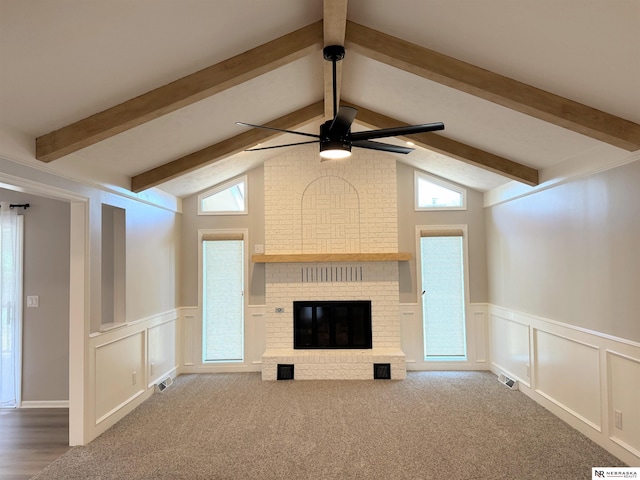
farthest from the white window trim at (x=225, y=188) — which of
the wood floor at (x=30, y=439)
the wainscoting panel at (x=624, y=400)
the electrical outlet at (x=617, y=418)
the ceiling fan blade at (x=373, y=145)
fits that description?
the electrical outlet at (x=617, y=418)

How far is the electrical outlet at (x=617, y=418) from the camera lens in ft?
10.8

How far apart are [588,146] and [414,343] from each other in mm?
3643

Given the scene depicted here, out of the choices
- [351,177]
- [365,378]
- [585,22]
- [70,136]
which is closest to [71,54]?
[70,136]

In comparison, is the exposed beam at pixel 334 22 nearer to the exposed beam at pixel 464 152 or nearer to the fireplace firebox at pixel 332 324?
the exposed beam at pixel 464 152

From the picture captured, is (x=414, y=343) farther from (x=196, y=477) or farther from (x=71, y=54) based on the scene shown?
(x=71, y=54)

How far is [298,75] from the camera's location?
3.80 m

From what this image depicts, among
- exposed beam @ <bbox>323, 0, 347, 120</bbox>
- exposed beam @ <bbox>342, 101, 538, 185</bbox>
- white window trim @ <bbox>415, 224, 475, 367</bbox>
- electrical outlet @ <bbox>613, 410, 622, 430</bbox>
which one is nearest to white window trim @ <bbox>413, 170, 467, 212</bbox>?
white window trim @ <bbox>415, 224, 475, 367</bbox>

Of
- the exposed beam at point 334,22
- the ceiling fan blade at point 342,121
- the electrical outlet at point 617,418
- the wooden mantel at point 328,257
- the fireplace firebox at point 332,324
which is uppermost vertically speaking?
the exposed beam at point 334,22

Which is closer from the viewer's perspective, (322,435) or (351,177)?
(322,435)

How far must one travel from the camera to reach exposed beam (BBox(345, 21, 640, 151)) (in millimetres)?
3025

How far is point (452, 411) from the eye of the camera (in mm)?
4406

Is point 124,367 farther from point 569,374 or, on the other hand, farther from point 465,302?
point 465,302

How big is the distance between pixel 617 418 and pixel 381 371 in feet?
9.36

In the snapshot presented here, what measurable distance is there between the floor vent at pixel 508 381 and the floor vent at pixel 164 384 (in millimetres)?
4357
